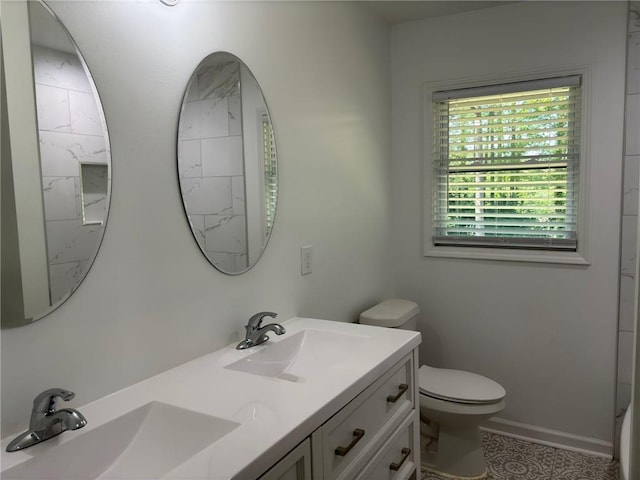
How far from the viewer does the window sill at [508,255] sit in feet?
8.83

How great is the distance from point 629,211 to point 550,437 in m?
1.33

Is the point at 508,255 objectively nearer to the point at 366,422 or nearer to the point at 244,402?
the point at 366,422

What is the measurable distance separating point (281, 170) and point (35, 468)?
1358mm

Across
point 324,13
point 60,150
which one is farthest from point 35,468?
point 324,13

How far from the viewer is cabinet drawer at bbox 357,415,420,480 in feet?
5.09

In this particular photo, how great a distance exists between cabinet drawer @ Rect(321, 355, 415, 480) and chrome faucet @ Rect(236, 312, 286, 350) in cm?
41

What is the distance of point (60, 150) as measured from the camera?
1.18m

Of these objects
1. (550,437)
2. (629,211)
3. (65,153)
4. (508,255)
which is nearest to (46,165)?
(65,153)

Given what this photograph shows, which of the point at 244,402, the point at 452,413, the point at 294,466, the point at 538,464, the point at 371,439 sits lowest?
the point at 538,464

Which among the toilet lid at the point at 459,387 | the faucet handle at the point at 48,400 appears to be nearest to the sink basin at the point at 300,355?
the faucet handle at the point at 48,400

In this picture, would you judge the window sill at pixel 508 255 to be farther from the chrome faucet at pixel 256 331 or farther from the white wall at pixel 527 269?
the chrome faucet at pixel 256 331

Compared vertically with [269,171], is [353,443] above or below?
below

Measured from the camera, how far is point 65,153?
1.19 m

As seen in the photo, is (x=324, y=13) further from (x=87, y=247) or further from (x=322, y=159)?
(x=87, y=247)
